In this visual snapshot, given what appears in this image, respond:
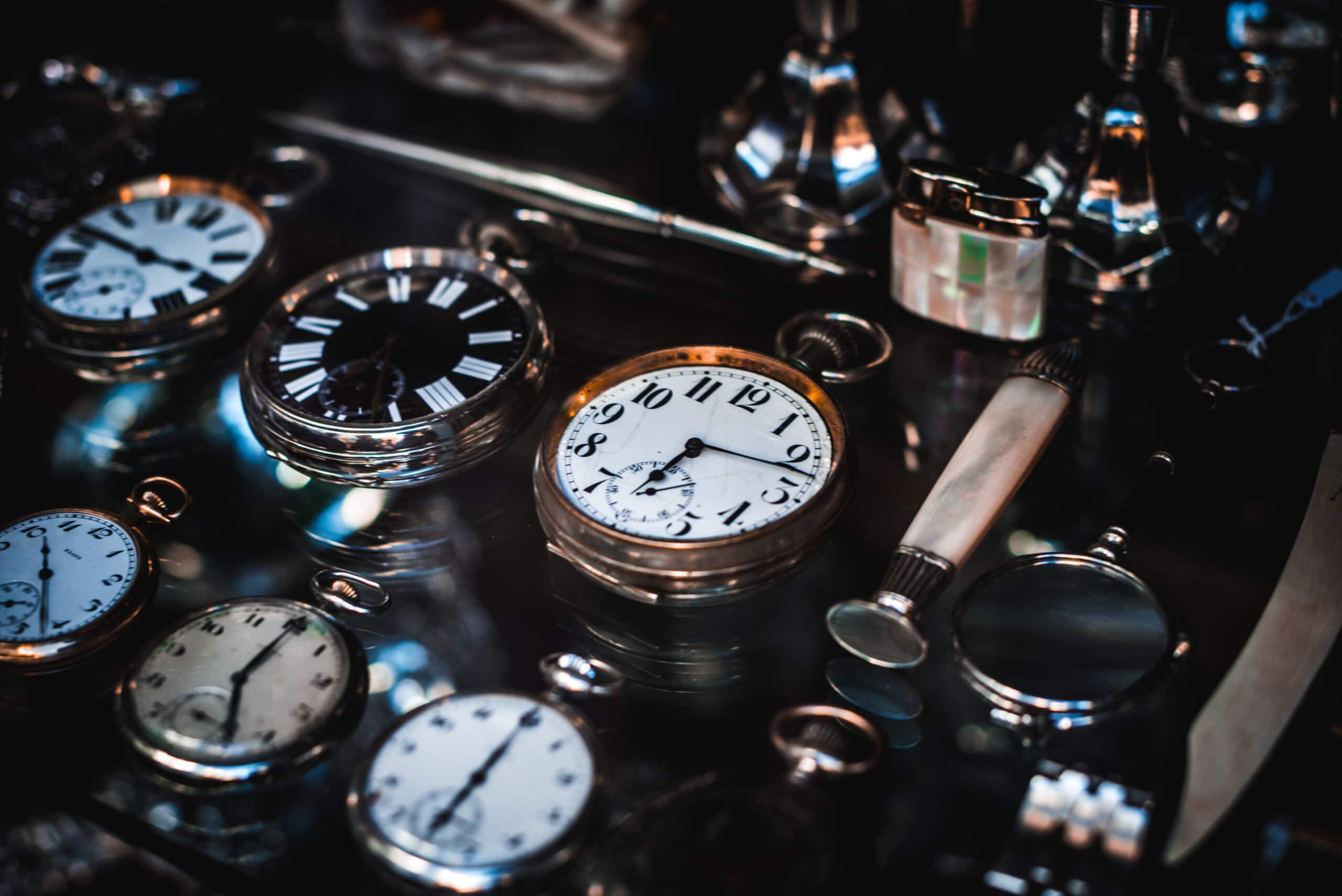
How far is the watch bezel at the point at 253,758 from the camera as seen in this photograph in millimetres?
1266

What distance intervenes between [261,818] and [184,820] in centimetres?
8

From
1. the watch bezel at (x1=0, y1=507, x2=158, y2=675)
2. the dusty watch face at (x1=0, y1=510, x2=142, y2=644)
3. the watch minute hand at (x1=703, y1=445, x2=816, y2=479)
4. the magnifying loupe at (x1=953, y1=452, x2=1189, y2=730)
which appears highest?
the watch minute hand at (x1=703, y1=445, x2=816, y2=479)

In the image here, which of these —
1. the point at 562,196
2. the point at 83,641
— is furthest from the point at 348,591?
the point at 562,196

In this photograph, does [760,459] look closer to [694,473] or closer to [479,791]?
[694,473]

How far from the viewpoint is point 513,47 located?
2.22 m

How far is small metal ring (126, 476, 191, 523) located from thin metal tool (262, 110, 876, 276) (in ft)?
2.36

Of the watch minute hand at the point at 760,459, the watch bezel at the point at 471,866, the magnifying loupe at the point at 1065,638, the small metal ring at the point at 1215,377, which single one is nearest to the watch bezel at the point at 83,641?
the watch bezel at the point at 471,866

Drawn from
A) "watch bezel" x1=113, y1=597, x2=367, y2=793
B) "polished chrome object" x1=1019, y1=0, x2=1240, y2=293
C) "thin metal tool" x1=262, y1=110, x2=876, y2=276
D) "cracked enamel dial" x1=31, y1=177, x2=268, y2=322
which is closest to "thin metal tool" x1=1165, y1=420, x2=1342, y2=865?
"polished chrome object" x1=1019, y1=0, x2=1240, y2=293

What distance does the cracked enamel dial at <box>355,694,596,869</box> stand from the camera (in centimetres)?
117

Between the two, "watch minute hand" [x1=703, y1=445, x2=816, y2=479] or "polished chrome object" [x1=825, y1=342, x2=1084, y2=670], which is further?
"watch minute hand" [x1=703, y1=445, x2=816, y2=479]

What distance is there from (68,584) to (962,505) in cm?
102

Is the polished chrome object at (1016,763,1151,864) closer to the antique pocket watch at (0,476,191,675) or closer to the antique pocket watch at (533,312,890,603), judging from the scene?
the antique pocket watch at (533,312,890,603)

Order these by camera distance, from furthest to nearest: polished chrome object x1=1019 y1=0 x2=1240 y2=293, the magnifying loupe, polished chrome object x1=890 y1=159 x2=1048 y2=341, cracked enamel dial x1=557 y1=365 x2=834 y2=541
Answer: polished chrome object x1=1019 y1=0 x2=1240 y2=293 → polished chrome object x1=890 y1=159 x2=1048 y2=341 → cracked enamel dial x1=557 y1=365 x2=834 y2=541 → the magnifying loupe

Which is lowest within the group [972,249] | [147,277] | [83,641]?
[83,641]
